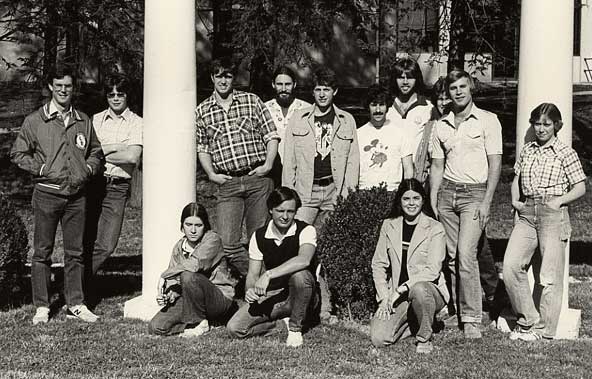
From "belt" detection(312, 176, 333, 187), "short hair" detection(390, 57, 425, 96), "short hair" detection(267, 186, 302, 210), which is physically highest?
"short hair" detection(390, 57, 425, 96)

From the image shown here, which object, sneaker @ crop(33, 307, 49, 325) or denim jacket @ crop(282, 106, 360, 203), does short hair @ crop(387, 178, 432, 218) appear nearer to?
denim jacket @ crop(282, 106, 360, 203)

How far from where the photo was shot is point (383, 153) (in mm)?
7570

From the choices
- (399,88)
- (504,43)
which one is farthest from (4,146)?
(399,88)

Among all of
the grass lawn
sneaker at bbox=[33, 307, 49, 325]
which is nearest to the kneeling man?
the grass lawn

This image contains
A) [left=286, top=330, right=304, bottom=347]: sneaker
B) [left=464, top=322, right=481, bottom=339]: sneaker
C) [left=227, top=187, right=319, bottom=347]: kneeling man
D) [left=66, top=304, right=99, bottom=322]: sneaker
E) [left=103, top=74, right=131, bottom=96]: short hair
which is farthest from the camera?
[left=103, top=74, right=131, bottom=96]: short hair

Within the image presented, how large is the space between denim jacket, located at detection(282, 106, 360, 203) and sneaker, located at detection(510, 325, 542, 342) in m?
1.66

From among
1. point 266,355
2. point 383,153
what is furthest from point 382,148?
point 266,355

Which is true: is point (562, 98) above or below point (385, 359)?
above

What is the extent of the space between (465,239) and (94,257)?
305 centimetres

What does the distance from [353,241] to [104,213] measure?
2092 mm

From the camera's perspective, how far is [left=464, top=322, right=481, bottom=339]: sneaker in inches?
277

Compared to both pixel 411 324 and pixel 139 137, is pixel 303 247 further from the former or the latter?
pixel 139 137


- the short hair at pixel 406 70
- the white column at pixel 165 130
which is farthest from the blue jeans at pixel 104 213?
the short hair at pixel 406 70

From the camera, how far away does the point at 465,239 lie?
705 centimetres
